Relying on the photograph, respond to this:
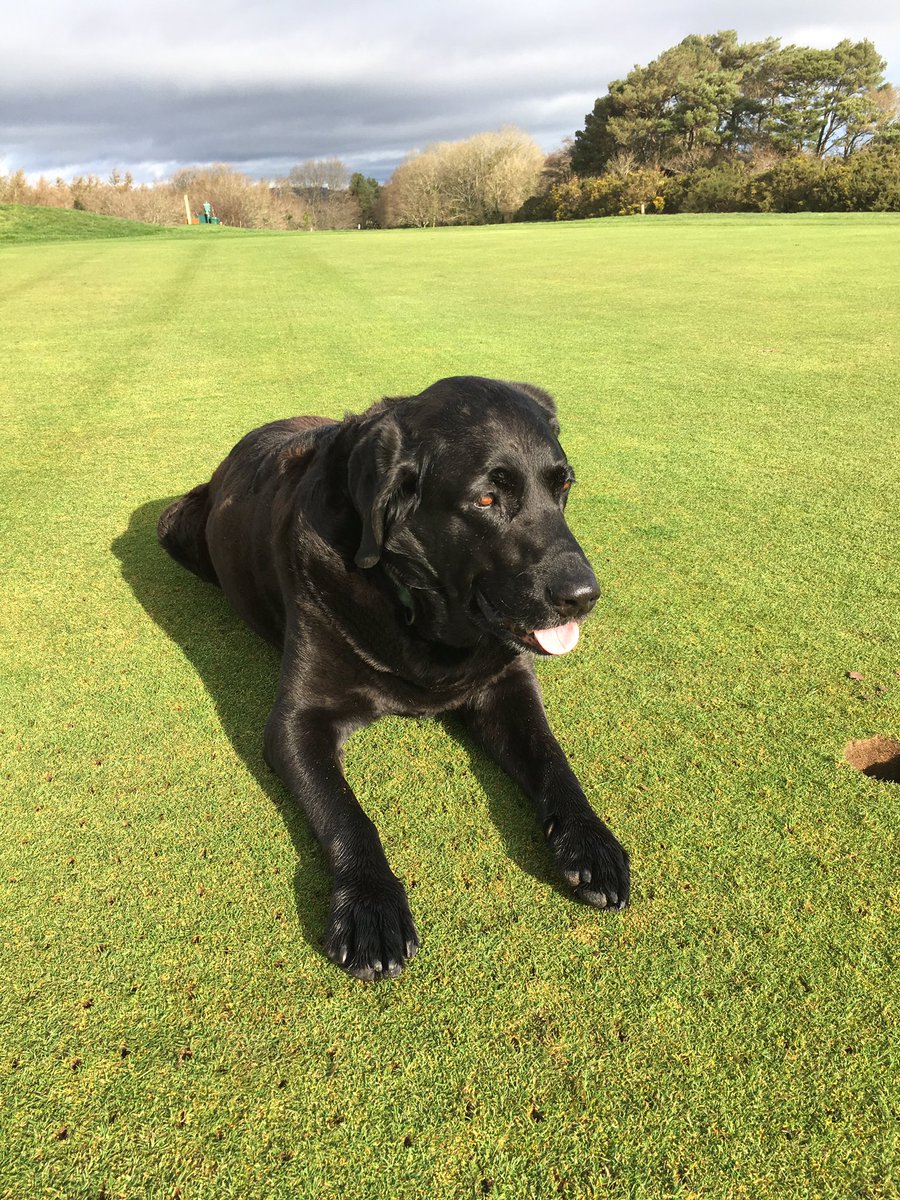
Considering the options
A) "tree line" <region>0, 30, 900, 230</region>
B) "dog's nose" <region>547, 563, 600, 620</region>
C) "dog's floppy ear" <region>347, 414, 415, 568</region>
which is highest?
"tree line" <region>0, 30, 900, 230</region>

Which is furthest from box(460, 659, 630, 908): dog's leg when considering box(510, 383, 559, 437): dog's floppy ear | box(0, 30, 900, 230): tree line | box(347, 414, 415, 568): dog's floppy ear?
box(0, 30, 900, 230): tree line

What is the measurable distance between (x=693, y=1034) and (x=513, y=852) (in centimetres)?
71

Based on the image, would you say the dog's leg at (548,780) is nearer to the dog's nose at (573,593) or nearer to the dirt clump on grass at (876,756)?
the dog's nose at (573,593)

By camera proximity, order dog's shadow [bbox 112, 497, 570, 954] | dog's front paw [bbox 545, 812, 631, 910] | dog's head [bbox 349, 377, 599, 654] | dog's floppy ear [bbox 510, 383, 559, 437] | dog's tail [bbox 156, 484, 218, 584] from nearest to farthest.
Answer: dog's front paw [bbox 545, 812, 631, 910], dog's shadow [bbox 112, 497, 570, 954], dog's head [bbox 349, 377, 599, 654], dog's floppy ear [bbox 510, 383, 559, 437], dog's tail [bbox 156, 484, 218, 584]

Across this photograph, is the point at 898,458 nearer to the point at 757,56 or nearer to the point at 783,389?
the point at 783,389

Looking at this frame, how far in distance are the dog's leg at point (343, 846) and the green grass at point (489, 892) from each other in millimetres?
75

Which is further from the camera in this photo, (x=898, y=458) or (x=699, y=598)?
(x=898, y=458)

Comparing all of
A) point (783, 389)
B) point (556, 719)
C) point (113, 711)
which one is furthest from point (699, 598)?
point (783, 389)

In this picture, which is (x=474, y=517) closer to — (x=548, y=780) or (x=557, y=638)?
(x=557, y=638)

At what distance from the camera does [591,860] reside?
2.16 metres

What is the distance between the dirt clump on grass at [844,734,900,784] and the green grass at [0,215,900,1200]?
2.6 inches

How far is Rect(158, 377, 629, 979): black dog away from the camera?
2.31 meters

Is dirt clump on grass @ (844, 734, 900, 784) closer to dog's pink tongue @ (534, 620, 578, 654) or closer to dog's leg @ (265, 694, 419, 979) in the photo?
dog's pink tongue @ (534, 620, 578, 654)

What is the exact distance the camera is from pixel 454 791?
8.44ft
